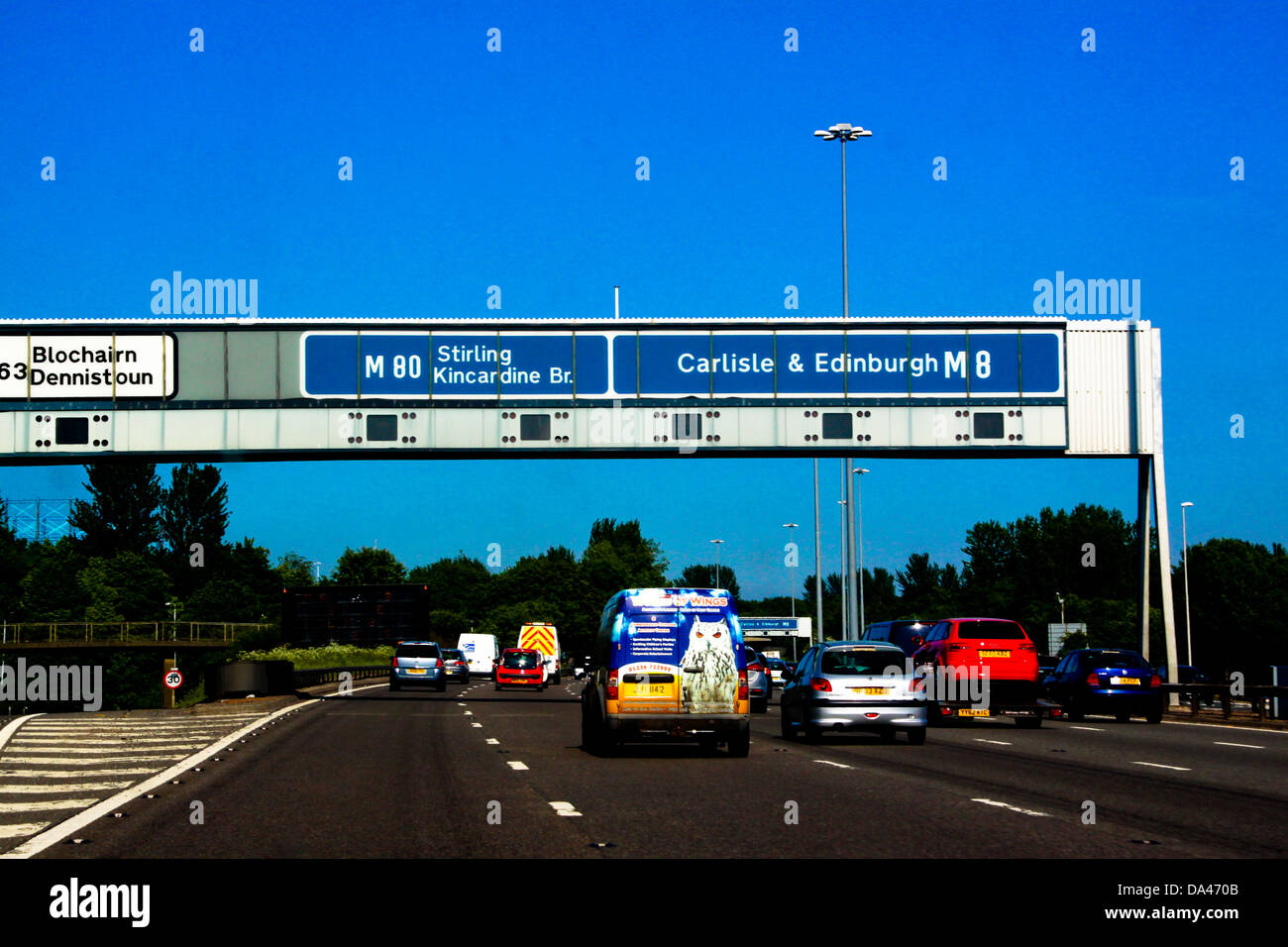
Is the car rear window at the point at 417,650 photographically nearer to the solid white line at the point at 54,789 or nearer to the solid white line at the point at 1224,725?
the solid white line at the point at 1224,725

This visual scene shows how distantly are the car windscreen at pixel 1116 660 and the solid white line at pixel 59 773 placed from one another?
22.1 m

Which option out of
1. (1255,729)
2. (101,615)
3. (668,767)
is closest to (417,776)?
(668,767)

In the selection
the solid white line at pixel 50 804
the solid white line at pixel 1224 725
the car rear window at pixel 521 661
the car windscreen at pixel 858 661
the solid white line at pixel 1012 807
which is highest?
the car windscreen at pixel 858 661

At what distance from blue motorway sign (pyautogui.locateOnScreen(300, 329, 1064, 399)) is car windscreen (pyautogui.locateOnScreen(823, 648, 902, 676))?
14224mm

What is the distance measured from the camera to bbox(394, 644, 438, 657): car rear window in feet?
197

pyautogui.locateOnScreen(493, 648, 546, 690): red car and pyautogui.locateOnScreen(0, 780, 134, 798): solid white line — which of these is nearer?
pyautogui.locateOnScreen(0, 780, 134, 798): solid white line

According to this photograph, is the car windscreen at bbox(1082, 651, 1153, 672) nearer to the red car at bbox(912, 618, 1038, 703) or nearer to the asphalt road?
the red car at bbox(912, 618, 1038, 703)

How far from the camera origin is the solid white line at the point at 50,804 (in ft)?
45.1

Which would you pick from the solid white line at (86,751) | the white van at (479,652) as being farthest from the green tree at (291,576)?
the solid white line at (86,751)

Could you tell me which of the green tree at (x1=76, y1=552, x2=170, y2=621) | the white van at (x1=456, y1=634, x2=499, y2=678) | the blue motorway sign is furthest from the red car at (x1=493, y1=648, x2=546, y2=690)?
the green tree at (x1=76, y1=552, x2=170, y2=621)
